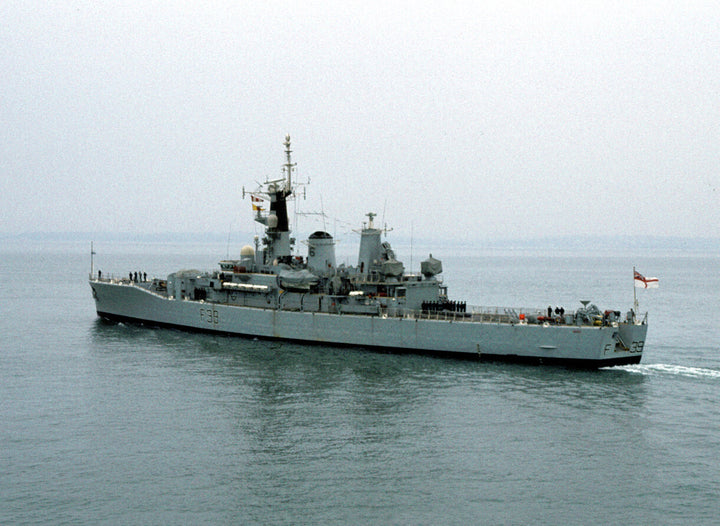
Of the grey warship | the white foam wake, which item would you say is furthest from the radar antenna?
the white foam wake

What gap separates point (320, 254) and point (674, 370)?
22.5m

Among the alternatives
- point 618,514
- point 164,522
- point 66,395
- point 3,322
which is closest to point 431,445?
point 618,514

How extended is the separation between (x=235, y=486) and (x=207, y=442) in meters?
3.95

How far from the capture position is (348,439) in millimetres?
23297

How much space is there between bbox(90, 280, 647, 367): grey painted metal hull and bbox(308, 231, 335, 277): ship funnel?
12.8 ft

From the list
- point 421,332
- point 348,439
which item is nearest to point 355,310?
point 421,332

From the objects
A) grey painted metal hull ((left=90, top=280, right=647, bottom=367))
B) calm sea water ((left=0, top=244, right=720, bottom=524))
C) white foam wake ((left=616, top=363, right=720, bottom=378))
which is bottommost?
calm sea water ((left=0, top=244, right=720, bottom=524))

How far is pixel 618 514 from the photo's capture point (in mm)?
17844

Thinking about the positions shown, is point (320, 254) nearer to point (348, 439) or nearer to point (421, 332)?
point (421, 332)

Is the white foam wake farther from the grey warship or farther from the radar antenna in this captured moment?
the radar antenna

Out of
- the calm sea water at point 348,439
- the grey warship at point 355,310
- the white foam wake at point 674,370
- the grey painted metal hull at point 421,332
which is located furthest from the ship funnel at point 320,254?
the white foam wake at point 674,370

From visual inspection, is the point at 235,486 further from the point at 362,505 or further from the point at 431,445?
the point at 431,445

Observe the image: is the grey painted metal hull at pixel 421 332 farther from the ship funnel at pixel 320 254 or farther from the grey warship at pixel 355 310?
the ship funnel at pixel 320 254

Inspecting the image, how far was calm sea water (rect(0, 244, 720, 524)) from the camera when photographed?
1812 centimetres
